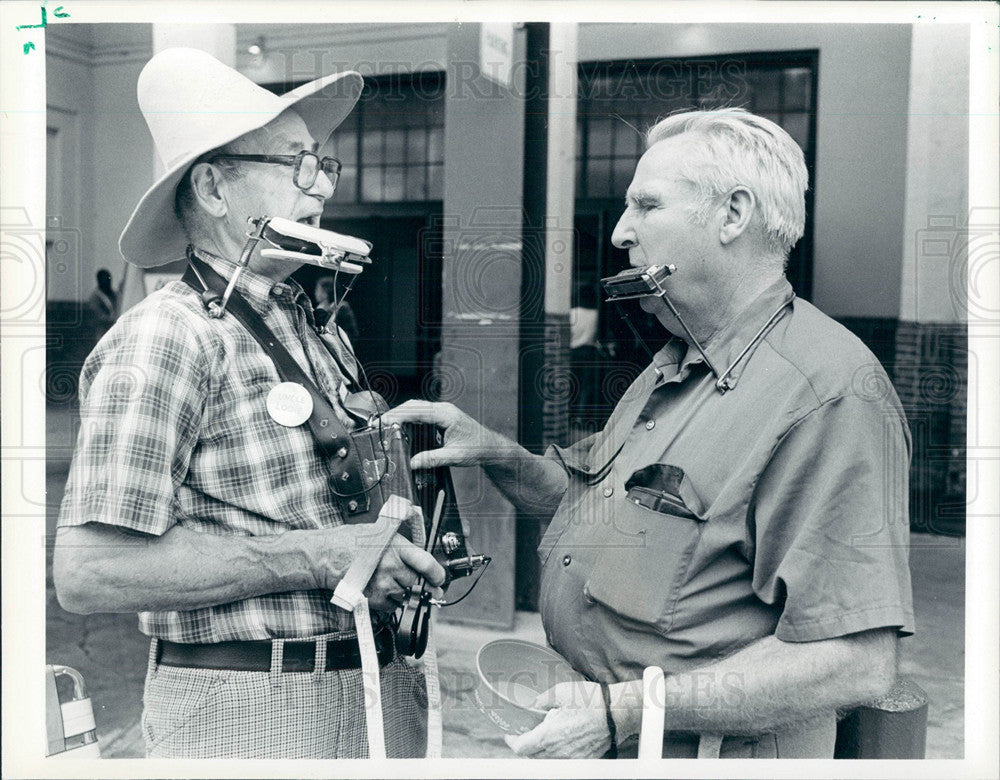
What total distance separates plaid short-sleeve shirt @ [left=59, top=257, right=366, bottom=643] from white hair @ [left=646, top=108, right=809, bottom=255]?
97 centimetres

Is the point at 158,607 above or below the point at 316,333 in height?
below

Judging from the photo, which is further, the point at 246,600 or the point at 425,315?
the point at 425,315

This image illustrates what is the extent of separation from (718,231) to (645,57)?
0.69 m

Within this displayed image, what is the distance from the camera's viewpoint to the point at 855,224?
3.17 metres

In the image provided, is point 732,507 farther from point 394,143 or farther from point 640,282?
point 394,143

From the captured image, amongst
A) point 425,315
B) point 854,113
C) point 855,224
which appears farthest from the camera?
point 855,224

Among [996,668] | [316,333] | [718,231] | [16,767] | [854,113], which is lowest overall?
[16,767]

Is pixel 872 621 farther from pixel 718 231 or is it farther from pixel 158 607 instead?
pixel 158 607

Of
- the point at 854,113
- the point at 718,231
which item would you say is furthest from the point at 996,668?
the point at 854,113

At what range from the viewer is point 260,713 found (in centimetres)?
201

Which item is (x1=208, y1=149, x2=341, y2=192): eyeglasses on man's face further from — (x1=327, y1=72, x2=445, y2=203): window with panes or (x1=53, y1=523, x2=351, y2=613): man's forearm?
(x1=53, y1=523, x2=351, y2=613): man's forearm

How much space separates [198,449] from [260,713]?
598mm

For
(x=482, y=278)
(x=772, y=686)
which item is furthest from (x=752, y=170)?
(x=772, y=686)

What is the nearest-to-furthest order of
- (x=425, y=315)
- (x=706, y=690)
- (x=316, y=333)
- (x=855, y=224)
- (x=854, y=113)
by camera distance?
(x=706, y=690)
(x=316, y=333)
(x=425, y=315)
(x=854, y=113)
(x=855, y=224)
